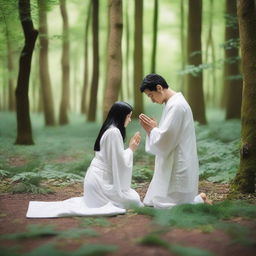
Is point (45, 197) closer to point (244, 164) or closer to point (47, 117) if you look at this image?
point (244, 164)

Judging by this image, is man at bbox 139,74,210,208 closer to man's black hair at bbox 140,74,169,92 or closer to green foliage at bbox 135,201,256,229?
Result: man's black hair at bbox 140,74,169,92

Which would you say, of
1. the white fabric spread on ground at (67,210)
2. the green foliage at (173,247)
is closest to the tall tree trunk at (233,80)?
the white fabric spread on ground at (67,210)

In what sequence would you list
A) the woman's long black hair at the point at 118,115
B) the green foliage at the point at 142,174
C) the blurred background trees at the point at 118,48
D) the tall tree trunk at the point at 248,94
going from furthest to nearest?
the blurred background trees at the point at 118,48, the green foliage at the point at 142,174, the tall tree trunk at the point at 248,94, the woman's long black hair at the point at 118,115

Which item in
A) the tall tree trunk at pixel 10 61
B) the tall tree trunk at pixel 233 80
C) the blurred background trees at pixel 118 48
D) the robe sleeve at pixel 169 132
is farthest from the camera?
the tall tree trunk at pixel 233 80

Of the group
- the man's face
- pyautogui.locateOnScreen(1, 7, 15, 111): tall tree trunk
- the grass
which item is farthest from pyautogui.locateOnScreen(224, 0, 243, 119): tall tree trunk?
the man's face

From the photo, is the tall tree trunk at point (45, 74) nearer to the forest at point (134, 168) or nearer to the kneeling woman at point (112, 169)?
the forest at point (134, 168)

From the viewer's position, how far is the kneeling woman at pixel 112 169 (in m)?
6.72

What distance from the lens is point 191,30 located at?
648 inches

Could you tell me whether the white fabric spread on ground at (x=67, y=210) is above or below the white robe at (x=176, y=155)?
below

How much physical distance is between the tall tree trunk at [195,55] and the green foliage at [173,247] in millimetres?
12072

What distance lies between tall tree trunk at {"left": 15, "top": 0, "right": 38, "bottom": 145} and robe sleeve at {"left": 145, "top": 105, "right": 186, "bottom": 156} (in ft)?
24.9

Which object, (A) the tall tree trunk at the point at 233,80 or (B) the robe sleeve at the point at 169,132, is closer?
(B) the robe sleeve at the point at 169,132

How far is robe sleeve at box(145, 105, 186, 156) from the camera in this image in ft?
21.8

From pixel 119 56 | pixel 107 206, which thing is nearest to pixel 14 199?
pixel 107 206
